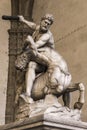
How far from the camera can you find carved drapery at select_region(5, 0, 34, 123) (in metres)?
9.66

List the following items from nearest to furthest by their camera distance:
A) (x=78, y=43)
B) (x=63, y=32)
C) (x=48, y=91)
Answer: (x=48, y=91) → (x=78, y=43) → (x=63, y=32)

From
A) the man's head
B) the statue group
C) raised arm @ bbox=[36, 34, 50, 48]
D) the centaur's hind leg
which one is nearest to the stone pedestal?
the statue group

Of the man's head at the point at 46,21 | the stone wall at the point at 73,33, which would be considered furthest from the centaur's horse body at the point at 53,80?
the stone wall at the point at 73,33

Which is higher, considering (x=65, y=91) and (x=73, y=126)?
(x=65, y=91)

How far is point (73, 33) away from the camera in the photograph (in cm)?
841

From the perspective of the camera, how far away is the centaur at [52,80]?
4.75 metres

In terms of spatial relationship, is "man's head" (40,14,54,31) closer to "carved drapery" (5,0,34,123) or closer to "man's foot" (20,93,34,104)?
"man's foot" (20,93,34,104)

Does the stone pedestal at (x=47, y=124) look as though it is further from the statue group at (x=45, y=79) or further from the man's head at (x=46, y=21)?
the man's head at (x=46, y=21)

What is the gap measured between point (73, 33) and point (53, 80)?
3.78m

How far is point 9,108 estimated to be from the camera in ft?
31.3

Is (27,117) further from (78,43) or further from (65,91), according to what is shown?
(78,43)

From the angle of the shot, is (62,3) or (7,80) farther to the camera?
(7,80)

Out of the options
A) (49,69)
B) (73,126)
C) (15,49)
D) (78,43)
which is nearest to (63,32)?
(78,43)

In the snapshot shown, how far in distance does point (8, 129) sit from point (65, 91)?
78 cm
